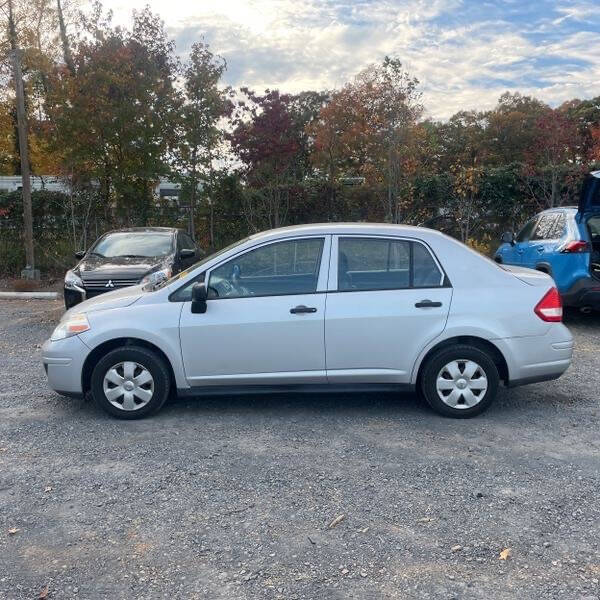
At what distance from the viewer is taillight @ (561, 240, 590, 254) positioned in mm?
8070

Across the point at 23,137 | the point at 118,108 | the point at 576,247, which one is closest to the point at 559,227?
the point at 576,247

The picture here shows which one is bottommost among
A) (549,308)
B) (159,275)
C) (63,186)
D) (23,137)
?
(549,308)

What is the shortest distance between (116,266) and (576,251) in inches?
256

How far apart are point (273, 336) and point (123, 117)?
10079mm

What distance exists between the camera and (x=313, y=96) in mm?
16125

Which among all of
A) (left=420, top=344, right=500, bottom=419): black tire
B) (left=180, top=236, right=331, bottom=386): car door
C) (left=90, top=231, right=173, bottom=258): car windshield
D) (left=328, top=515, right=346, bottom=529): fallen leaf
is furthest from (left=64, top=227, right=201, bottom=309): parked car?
(left=328, top=515, right=346, bottom=529): fallen leaf

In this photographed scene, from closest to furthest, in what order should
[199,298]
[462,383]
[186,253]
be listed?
[199,298] < [462,383] < [186,253]

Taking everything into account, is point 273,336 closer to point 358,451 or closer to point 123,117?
point 358,451

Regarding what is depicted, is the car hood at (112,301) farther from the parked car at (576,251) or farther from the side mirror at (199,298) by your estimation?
the parked car at (576,251)

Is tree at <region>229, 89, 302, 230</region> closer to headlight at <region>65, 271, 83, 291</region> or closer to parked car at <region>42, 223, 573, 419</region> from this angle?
headlight at <region>65, 271, 83, 291</region>

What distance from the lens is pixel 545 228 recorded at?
923 centimetres

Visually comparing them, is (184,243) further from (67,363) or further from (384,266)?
(384,266)

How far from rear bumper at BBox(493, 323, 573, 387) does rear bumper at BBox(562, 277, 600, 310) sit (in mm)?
3133

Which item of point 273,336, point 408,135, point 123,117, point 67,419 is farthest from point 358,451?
point 123,117
